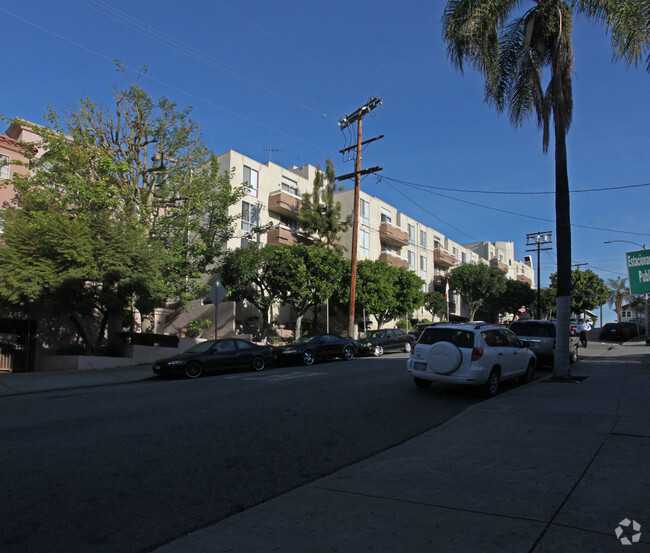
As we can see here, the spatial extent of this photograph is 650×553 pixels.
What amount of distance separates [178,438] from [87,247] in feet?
38.9

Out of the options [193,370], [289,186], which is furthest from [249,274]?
[289,186]

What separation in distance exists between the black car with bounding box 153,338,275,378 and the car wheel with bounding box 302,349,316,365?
1.64 m

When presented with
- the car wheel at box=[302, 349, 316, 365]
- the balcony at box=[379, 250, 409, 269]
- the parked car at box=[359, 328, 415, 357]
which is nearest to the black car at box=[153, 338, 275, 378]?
the car wheel at box=[302, 349, 316, 365]

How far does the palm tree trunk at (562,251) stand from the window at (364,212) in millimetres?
29287

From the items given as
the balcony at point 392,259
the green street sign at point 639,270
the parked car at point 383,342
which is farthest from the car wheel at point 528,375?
the balcony at point 392,259

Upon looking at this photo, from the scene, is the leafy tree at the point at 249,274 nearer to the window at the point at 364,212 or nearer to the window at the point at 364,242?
the window at the point at 364,242

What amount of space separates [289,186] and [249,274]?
501 inches

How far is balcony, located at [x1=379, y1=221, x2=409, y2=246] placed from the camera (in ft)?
145

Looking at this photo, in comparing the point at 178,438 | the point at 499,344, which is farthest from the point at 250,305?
the point at 178,438

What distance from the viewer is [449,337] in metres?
10.7

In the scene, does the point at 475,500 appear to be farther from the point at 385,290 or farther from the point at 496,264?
the point at 496,264

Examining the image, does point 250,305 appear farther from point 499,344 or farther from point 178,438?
point 178,438

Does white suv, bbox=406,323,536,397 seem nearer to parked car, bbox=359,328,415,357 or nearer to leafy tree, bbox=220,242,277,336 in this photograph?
parked car, bbox=359,328,415,357

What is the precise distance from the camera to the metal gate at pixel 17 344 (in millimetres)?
20062
